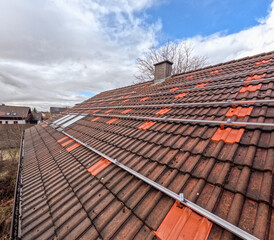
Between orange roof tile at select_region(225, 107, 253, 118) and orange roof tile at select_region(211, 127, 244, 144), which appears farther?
orange roof tile at select_region(225, 107, 253, 118)

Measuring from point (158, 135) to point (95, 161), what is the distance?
5.34 ft

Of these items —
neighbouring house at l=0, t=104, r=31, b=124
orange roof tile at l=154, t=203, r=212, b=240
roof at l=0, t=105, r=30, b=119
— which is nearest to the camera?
orange roof tile at l=154, t=203, r=212, b=240

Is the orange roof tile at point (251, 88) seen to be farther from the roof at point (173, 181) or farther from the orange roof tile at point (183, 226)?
the orange roof tile at point (183, 226)

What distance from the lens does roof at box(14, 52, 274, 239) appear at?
118cm

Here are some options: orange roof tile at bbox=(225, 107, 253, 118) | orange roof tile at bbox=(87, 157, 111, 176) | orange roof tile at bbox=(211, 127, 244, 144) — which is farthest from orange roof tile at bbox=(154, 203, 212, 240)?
orange roof tile at bbox=(225, 107, 253, 118)

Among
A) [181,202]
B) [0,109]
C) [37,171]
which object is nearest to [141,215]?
[181,202]

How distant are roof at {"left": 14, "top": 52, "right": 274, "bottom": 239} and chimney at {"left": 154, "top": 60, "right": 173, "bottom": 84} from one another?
15.3 feet

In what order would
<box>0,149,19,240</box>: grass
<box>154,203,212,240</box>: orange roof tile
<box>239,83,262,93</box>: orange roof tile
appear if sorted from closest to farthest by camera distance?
<box>154,203,212,240</box>: orange roof tile
<box>239,83,262,93</box>: orange roof tile
<box>0,149,19,240</box>: grass

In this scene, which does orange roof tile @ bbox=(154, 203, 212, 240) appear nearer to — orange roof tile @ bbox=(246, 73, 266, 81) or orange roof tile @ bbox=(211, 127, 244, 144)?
orange roof tile @ bbox=(211, 127, 244, 144)

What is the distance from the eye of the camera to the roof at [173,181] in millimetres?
1179

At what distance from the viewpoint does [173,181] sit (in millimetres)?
1625

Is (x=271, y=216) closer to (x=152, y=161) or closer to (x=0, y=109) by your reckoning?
(x=152, y=161)

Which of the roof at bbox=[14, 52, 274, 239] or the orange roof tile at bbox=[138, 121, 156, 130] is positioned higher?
the orange roof tile at bbox=[138, 121, 156, 130]

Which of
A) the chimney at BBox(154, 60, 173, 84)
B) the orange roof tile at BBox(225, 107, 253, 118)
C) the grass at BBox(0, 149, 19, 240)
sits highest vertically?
the chimney at BBox(154, 60, 173, 84)
